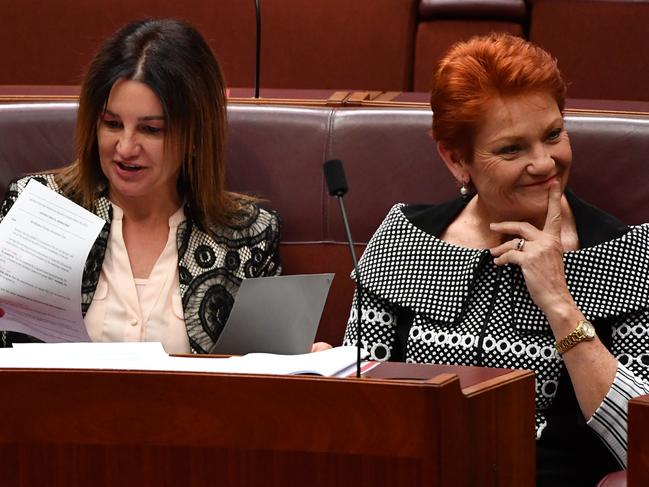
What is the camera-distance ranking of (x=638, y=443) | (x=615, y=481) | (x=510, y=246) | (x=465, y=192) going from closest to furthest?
(x=638, y=443), (x=615, y=481), (x=510, y=246), (x=465, y=192)

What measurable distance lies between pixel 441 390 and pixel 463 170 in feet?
2.18

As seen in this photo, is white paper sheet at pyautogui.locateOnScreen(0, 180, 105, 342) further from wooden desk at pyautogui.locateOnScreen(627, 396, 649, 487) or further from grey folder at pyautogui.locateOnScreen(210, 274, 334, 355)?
wooden desk at pyautogui.locateOnScreen(627, 396, 649, 487)

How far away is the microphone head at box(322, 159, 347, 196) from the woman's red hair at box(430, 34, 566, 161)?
401 millimetres

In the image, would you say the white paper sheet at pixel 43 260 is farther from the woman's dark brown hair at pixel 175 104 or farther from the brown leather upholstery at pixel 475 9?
the brown leather upholstery at pixel 475 9

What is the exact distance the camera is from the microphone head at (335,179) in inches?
43.9

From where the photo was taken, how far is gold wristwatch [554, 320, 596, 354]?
4.50ft

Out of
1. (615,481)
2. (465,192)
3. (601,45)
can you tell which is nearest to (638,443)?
(615,481)

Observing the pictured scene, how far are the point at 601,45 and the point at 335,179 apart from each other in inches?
55.9

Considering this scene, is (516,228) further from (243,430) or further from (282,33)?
(282,33)

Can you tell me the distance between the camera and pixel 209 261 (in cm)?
170

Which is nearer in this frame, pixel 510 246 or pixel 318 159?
pixel 510 246

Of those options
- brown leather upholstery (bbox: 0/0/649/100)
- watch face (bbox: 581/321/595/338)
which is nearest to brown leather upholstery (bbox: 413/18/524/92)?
brown leather upholstery (bbox: 0/0/649/100)

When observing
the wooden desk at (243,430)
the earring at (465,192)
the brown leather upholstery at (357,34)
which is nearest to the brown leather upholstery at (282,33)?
the brown leather upholstery at (357,34)

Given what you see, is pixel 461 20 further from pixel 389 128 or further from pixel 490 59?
pixel 490 59
